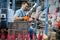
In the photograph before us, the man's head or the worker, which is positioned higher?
the man's head

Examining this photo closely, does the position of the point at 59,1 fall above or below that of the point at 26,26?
above

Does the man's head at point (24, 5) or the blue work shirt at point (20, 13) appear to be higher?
the man's head at point (24, 5)

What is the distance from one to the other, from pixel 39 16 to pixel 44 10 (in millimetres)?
109

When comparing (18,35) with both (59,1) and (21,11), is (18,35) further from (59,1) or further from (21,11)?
(59,1)

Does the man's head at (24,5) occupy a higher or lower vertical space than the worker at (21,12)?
higher

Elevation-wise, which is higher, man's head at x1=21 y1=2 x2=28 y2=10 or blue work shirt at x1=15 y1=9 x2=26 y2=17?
man's head at x1=21 y1=2 x2=28 y2=10

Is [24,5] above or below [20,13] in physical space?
above

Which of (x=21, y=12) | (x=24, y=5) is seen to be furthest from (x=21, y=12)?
(x=24, y=5)

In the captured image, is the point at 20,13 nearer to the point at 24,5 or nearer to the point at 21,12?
the point at 21,12

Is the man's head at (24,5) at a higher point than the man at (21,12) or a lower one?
higher

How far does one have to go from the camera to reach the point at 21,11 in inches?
116

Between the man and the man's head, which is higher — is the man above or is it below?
below

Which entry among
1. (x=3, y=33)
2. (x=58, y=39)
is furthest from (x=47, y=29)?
(x=3, y=33)

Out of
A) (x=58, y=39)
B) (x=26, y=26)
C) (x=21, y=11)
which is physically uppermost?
(x=21, y=11)
